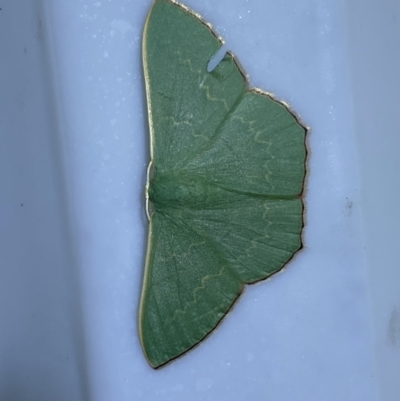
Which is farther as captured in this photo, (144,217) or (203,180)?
(144,217)

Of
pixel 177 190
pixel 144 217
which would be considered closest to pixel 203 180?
pixel 177 190

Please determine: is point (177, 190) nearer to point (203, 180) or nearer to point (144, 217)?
point (203, 180)

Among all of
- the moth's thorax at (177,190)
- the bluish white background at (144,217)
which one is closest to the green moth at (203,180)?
the moth's thorax at (177,190)

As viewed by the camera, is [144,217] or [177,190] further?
[144,217]

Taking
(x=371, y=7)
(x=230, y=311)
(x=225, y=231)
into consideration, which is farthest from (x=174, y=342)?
(x=371, y=7)

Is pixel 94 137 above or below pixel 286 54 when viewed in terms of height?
below

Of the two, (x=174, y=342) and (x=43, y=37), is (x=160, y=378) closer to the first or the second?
(x=174, y=342)

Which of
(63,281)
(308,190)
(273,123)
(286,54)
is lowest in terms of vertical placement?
(63,281)
